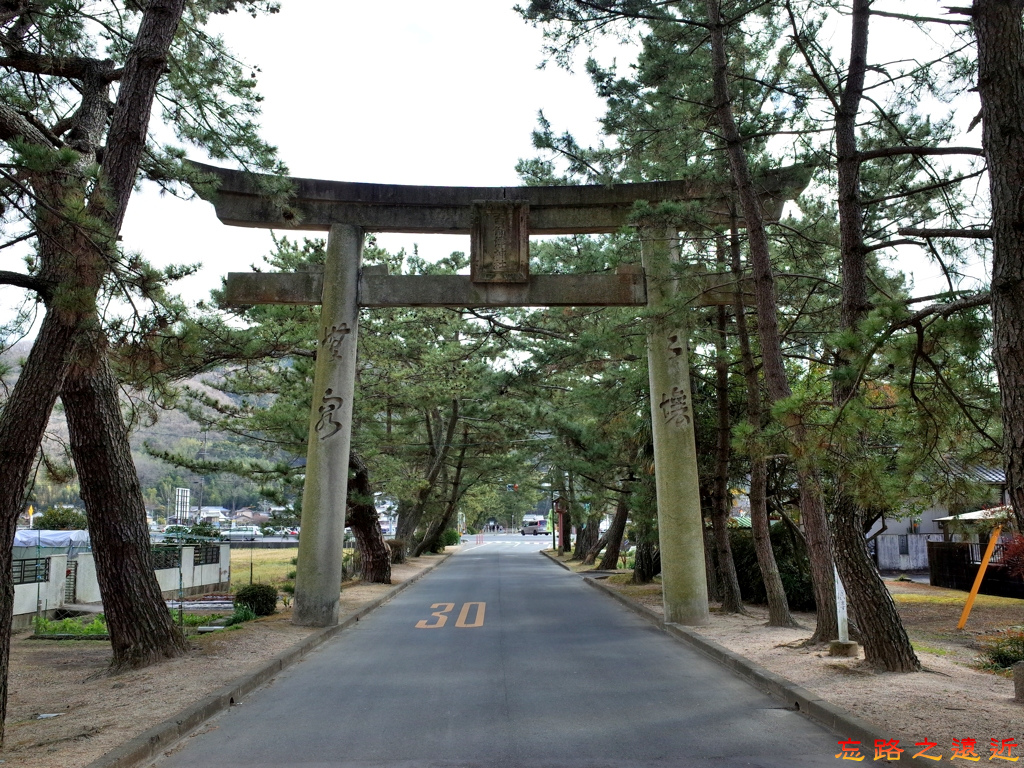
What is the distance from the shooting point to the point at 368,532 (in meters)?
21.7

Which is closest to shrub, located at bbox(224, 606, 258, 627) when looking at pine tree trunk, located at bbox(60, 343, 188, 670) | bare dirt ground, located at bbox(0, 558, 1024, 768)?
bare dirt ground, located at bbox(0, 558, 1024, 768)

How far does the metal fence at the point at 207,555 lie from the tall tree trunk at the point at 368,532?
4.91 meters

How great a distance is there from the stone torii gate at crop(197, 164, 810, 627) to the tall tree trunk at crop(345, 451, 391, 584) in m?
7.61

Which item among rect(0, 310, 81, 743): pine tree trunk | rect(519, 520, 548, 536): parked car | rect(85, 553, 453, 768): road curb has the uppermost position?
rect(0, 310, 81, 743): pine tree trunk

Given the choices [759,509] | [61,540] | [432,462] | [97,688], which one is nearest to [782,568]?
[759,509]

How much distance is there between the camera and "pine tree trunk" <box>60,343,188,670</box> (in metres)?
8.68

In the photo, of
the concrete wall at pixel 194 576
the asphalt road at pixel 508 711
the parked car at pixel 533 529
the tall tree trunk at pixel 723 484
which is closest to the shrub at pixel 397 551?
the concrete wall at pixel 194 576

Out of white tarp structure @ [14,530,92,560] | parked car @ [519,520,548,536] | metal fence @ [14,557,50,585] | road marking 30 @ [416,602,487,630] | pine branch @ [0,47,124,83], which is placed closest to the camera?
pine branch @ [0,47,124,83]

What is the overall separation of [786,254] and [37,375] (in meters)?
10.2

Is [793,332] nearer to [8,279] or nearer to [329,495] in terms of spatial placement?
[329,495]

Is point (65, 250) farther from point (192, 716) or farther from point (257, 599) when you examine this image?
point (257, 599)

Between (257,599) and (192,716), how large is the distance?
27.7 feet

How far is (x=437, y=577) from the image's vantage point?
2614 cm

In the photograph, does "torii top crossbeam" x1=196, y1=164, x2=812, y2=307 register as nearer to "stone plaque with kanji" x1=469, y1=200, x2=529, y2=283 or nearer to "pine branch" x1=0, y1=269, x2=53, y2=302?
"stone plaque with kanji" x1=469, y1=200, x2=529, y2=283
